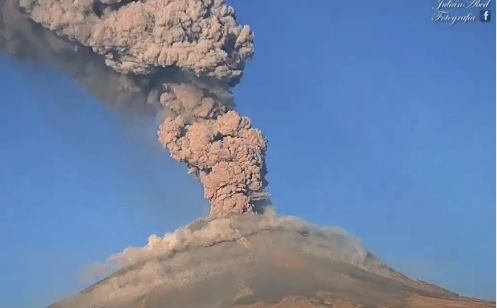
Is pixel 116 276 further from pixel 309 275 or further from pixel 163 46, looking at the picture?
pixel 163 46

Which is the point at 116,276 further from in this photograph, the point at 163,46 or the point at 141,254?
the point at 163,46

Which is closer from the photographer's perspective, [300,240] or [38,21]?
[38,21]

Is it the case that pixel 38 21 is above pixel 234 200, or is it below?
above

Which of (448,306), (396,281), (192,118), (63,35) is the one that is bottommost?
(448,306)

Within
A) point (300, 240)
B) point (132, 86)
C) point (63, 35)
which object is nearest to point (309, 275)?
point (300, 240)

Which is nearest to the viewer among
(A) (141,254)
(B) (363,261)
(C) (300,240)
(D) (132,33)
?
(D) (132,33)

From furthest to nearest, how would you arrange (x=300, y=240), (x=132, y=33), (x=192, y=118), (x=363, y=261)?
(x=363, y=261) < (x=300, y=240) < (x=192, y=118) < (x=132, y=33)
